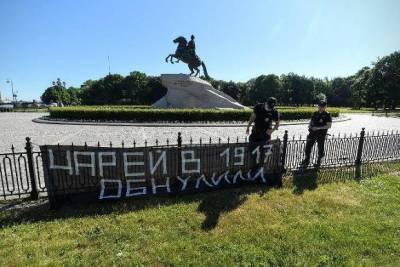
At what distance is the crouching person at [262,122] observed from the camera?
21.7 ft

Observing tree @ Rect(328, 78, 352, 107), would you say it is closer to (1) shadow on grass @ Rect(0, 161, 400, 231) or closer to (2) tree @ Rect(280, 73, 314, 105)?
(2) tree @ Rect(280, 73, 314, 105)

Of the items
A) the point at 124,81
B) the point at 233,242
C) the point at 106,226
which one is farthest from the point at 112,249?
the point at 124,81

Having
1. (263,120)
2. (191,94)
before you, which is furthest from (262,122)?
(191,94)

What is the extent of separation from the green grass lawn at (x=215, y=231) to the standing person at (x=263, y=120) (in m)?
1.35

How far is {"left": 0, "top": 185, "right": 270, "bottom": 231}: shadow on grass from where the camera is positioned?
197 inches

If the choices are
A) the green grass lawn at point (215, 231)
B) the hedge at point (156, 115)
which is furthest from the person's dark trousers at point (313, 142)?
the hedge at point (156, 115)

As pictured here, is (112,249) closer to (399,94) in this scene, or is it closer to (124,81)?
(399,94)

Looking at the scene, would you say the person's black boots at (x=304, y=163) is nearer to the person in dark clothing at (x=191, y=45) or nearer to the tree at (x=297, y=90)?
the person in dark clothing at (x=191, y=45)

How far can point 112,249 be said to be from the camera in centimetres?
403

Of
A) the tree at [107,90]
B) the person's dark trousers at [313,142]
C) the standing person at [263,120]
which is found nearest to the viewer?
the standing person at [263,120]

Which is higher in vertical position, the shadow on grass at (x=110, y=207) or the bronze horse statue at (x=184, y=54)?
the bronze horse statue at (x=184, y=54)

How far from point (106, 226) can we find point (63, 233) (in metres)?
0.66

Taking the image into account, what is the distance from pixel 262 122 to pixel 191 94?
20326 millimetres

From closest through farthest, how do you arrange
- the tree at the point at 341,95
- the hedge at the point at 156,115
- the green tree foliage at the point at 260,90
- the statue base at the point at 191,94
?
the hedge at the point at 156,115 < the statue base at the point at 191,94 < the green tree foliage at the point at 260,90 < the tree at the point at 341,95
